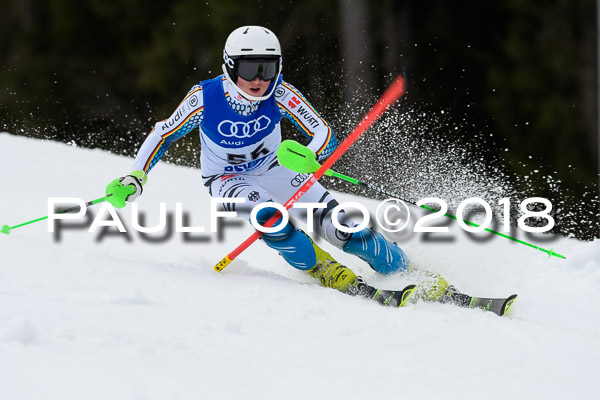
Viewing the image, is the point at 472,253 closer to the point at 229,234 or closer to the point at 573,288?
the point at 573,288

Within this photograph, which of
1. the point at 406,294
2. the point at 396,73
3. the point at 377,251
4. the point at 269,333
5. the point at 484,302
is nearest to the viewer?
the point at 269,333

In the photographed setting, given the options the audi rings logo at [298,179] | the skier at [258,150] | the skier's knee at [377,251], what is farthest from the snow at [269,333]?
the audi rings logo at [298,179]

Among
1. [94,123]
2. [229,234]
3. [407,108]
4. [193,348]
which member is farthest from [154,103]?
[193,348]

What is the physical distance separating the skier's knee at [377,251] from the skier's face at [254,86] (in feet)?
2.92

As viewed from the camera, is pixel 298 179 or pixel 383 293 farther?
pixel 298 179

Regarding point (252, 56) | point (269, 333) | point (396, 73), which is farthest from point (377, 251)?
point (396, 73)

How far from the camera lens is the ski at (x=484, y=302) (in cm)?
401

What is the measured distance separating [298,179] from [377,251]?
63 cm

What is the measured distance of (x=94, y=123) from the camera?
19781 mm

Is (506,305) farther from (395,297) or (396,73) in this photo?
(396,73)

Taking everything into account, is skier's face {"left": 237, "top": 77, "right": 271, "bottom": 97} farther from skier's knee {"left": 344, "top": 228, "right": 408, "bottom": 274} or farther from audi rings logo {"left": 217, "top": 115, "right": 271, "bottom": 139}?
skier's knee {"left": 344, "top": 228, "right": 408, "bottom": 274}

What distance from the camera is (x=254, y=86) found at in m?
4.35

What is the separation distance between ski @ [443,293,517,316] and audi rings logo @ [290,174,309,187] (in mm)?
1068

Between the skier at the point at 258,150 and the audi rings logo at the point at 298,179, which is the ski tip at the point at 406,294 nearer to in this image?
the skier at the point at 258,150
